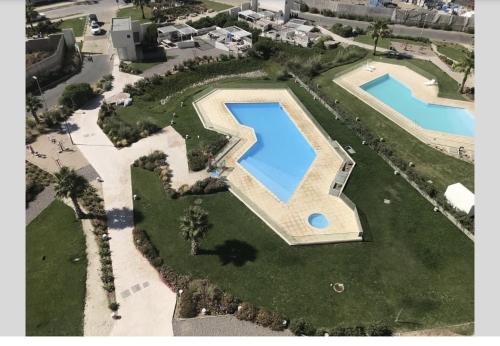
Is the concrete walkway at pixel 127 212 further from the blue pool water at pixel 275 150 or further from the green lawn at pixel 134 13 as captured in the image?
the green lawn at pixel 134 13

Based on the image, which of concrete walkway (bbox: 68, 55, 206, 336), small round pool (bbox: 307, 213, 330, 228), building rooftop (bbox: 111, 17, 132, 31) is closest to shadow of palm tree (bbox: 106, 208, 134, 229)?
concrete walkway (bbox: 68, 55, 206, 336)

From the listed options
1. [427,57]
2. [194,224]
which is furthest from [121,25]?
[427,57]

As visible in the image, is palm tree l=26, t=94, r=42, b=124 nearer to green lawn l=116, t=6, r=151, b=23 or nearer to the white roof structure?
green lawn l=116, t=6, r=151, b=23

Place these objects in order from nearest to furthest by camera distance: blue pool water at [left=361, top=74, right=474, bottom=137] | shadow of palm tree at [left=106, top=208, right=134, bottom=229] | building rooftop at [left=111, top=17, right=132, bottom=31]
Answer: shadow of palm tree at [left=106, top=208, right=134, bottom=229]
blue pool water at [left=361, top=74, right=474, bottom=137]
building rooftop at [left=111, top=17, right=132, bottom=31]

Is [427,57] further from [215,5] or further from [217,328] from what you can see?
[217,328]

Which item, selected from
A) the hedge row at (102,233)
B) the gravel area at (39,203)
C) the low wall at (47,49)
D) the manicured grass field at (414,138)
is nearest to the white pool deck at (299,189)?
the manicured grass field at (414,138)

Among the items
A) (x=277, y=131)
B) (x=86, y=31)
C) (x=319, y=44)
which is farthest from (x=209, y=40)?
(x=277, y=131)

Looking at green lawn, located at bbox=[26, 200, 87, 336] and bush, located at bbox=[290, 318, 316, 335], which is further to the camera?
green lawn, located at bbox=[26, 200, 87, 336]

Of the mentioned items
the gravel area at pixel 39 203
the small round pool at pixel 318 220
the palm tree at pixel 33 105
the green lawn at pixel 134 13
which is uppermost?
the green lawn at pixel 134 13
